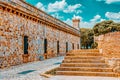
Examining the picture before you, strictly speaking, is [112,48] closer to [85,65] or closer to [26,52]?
[85,65]

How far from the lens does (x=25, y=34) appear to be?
17.2 m

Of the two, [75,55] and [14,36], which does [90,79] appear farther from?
[14,36]

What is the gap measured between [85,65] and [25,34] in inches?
332

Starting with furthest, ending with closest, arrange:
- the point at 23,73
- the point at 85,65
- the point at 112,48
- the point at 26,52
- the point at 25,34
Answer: the point at 26,52 → the point at 25,34 → the point at 23,73 → the point at 85,65 → the point at 112,48

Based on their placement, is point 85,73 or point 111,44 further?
point 111,44

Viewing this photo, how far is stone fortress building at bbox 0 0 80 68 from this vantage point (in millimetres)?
13837

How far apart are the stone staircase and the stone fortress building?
5.04 metres

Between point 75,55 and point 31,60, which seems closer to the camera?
point 75,55

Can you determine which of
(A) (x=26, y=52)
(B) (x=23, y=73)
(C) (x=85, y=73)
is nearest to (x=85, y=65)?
(C) (x=85, y=73)

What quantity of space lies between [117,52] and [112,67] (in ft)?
2.52

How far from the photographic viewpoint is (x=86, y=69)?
9.68 metres

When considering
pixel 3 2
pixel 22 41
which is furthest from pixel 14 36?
pixel 3 2

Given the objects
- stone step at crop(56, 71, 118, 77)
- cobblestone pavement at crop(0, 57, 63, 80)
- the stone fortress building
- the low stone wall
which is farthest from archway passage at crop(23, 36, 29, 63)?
the low stone wall

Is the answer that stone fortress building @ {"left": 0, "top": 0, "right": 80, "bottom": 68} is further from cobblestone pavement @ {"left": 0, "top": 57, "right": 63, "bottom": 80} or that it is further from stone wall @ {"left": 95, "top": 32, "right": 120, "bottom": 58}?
stone wall @ {"left": 95, "top": 32, "right": 120, "bottom": 58}
